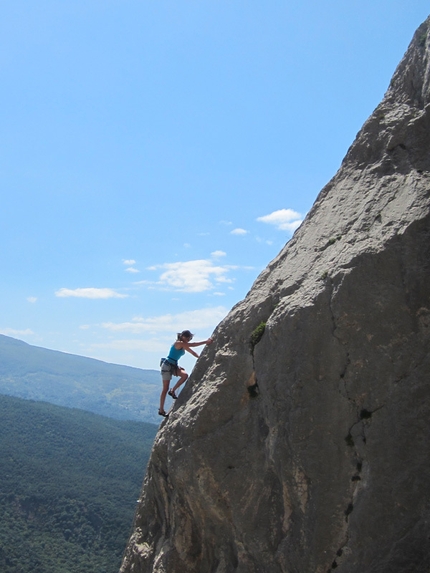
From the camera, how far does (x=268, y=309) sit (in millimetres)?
11328

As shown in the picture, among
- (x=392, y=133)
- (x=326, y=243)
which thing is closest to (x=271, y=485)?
(x=326, y=243)

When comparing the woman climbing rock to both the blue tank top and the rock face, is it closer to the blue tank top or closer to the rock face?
the blue tank top

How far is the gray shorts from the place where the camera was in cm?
1311

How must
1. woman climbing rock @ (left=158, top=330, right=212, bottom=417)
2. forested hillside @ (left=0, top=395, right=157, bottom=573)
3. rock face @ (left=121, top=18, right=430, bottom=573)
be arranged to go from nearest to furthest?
rock face @ (left=121, top=18, right=430, bottom=573) < woman climbing rock @ (left=158, top=330, right=212, bottom=417) < forested hillside @ (left=0, top=395, right=157, bottom=573)

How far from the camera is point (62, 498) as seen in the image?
4840 inches

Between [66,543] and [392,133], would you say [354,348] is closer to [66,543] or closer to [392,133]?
[392,133]

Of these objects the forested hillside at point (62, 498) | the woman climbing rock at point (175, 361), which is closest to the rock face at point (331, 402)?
the woman climbing rock at point (175, 361)

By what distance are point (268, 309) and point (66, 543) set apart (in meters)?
111

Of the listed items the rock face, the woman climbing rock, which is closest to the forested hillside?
the woman climbing rock

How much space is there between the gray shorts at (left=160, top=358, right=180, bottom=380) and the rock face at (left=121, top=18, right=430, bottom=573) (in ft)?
3.22

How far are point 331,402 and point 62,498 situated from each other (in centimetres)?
12698

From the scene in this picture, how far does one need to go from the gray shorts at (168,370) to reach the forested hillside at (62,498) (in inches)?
3663

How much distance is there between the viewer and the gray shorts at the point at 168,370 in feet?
43.0

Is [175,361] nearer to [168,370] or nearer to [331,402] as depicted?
[168,370]
